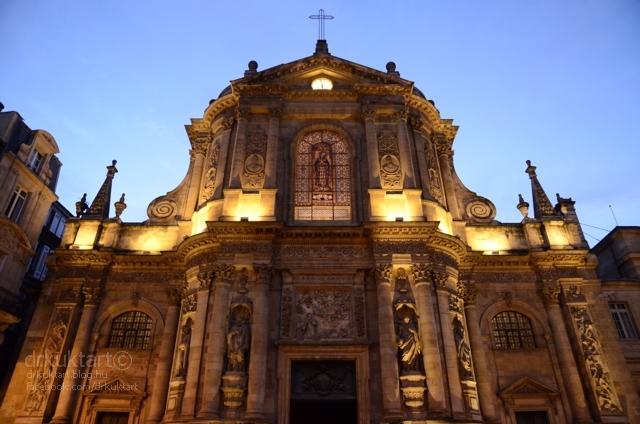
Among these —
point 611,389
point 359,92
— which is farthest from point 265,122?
point 611,389

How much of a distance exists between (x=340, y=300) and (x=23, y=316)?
1816 centimetres

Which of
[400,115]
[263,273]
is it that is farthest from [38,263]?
[400,115]

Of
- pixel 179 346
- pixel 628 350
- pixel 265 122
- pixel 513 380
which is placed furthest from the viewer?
pixel 265 122

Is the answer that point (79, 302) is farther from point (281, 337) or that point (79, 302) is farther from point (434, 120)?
point (434, 120)

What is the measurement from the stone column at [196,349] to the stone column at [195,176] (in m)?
5.26

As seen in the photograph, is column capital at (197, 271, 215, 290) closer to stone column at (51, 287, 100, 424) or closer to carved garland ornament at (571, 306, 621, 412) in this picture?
stone column at (51, 287, 100, 424)

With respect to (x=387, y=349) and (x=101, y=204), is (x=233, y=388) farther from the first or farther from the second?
(x=101, y=204)

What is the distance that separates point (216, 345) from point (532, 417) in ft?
43.3

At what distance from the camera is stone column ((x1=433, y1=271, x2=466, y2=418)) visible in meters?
16.8

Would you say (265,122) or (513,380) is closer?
(513,380)

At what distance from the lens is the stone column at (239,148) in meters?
21.2

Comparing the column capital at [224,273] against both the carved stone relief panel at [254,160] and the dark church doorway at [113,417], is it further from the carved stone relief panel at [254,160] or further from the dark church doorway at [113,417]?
the dark church doorway at [113,417]

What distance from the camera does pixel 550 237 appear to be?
2209cm

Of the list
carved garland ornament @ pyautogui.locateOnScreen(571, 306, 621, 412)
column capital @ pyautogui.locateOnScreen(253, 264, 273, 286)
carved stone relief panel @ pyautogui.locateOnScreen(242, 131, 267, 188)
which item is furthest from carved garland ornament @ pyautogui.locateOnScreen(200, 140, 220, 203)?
carved garland ornament @ pyautogui.locateOnScreen(571, 306, 621, 412)
